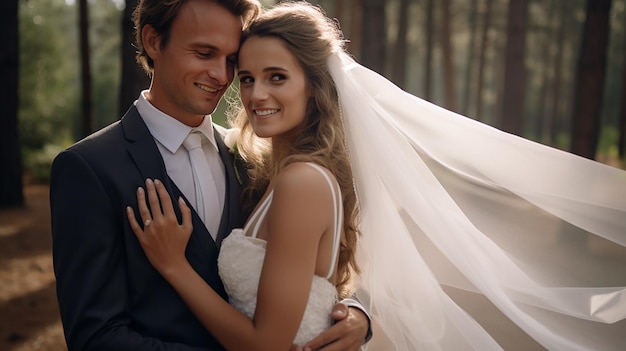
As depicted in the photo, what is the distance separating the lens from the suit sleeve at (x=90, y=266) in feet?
8.54

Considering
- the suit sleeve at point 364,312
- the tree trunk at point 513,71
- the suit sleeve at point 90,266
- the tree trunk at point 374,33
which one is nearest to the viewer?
the suit sleeve at point 90,266

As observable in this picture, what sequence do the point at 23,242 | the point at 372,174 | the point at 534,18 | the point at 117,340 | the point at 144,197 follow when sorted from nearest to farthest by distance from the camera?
the point at 117,340 < the point at 144,197 < the point at 372,174 < the point at 23,242 < the point at 534,18

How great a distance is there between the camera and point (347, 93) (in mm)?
3154

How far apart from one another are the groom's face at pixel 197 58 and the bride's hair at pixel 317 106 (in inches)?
4.7

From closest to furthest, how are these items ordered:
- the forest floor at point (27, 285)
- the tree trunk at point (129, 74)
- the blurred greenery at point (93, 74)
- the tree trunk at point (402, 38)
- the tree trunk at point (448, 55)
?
1. the forest floor at point (27, 285)
2. the tree trunk at point (129, 74)
3. the blurred greenery at point (93, 74)
4. the tree trunk at point (402, 38)
5. the tree trunk at point (448, 55)

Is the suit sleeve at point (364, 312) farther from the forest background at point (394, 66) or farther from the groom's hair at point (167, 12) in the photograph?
the forest background at point (394, 66)

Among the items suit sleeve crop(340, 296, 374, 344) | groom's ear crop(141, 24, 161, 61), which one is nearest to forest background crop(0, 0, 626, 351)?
suit sleeve crop(340, 296, 374, 344)

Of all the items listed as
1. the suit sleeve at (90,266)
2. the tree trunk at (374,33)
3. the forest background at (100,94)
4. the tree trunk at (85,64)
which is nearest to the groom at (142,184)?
the suit sleeve at (90,266)

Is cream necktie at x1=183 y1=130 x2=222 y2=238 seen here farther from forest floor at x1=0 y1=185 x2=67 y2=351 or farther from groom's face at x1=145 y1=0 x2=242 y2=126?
forest floor at x1=0 y1=185 x2=67 y2=351

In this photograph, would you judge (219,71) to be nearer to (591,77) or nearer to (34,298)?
(34,298)

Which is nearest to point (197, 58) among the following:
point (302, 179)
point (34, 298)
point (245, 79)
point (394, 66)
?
point (245, 79)

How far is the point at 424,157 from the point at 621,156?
897 inches

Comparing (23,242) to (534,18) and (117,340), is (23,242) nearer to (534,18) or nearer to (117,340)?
(117,340)

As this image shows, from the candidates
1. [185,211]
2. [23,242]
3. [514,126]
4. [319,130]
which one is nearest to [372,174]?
[319,130]
